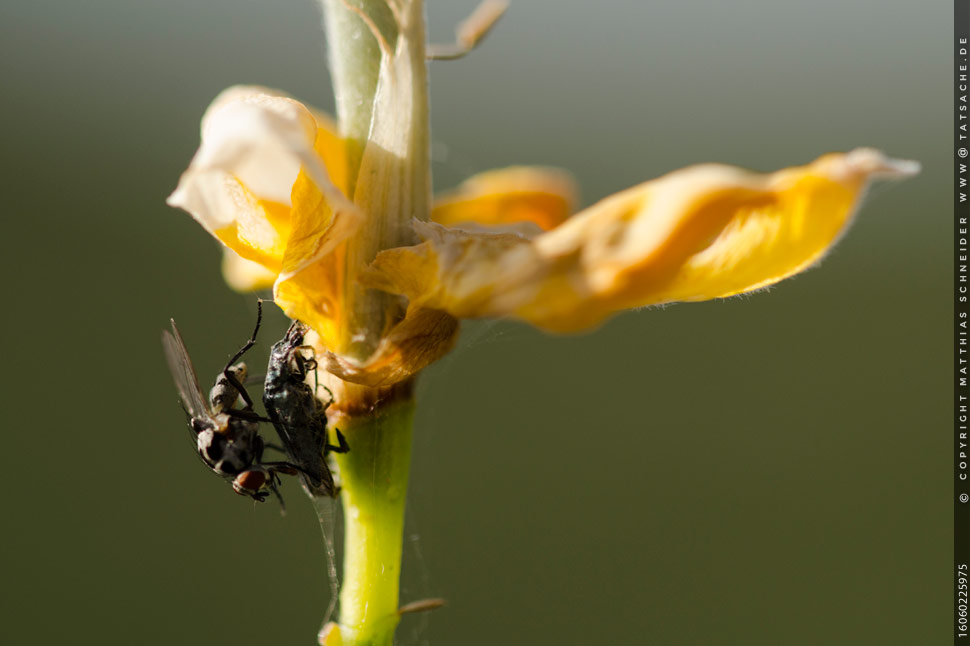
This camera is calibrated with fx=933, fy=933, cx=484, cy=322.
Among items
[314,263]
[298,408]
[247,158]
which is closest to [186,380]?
[298,408]

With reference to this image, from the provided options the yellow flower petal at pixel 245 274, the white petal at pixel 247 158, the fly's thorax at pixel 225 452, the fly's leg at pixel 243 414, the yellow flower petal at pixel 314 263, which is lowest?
the fly's thorax at pixel 225 452

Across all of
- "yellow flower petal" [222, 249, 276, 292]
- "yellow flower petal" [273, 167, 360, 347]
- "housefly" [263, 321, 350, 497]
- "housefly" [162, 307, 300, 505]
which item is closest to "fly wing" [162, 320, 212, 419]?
"housefly" [162, 307, 300, 505]

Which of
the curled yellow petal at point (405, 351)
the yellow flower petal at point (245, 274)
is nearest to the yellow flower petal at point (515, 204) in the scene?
the yellow flower petal at point (245, 274)

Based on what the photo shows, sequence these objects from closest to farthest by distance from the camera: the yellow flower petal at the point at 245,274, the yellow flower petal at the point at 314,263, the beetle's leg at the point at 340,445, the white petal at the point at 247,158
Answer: the white petal at the point at 247,158 < the yellow flower petal at the point at 314,263 < the beetle's leg at the point at 340,445 < the yellow flower petal at the point at 245,274

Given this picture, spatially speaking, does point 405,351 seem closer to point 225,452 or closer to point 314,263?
point 314,263

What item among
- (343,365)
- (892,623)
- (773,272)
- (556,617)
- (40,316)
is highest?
(773,272)

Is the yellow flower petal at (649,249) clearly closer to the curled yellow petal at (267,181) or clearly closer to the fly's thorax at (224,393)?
the curled yellow petal at (267,181)

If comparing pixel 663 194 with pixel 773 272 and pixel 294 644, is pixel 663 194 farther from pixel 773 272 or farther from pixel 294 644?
pixel 294 644

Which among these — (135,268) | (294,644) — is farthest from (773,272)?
(135,268)
